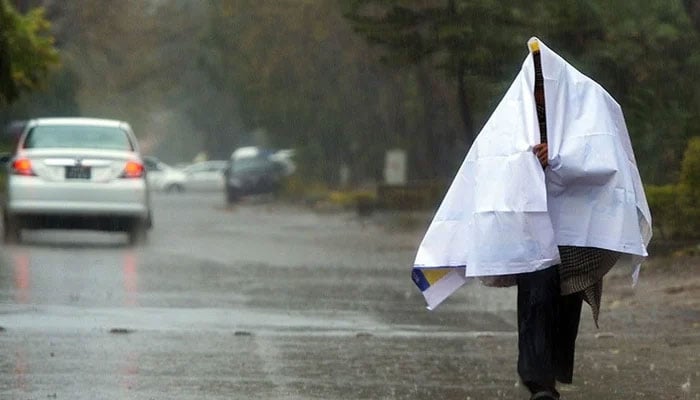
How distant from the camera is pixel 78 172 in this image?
19703 millimetres

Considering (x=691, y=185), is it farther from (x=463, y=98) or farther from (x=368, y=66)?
(x=368, y=66)

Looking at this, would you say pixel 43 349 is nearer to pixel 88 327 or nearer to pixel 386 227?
pixel 88 327

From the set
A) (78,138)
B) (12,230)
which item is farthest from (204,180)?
(78,138)

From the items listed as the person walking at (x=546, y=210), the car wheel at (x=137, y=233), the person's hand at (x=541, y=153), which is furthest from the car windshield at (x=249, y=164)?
the person's hand at (x=541, y=153)

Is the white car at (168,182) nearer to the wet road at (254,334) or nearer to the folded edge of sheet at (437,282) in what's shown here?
the wet road at (254,334)

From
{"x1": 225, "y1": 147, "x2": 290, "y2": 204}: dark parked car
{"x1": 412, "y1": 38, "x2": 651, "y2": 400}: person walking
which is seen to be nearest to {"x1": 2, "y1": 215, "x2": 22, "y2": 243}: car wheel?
{"x1": 412, "y1": 38, "x2": 651, "y2": 400}: person walking

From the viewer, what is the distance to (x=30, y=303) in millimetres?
12680

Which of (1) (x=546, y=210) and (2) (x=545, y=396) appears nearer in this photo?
(1) (x=546, y=210)

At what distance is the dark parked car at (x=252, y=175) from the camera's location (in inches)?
1918

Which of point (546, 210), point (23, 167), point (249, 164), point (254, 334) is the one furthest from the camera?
point (249, 164)

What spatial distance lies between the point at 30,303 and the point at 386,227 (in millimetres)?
16580

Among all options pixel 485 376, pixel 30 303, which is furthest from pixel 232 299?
pixel 485 376

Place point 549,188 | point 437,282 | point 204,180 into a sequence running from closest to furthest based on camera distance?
point 549,188 → point 437,282 → point 204,180

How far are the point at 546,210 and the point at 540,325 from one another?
0.59 m
